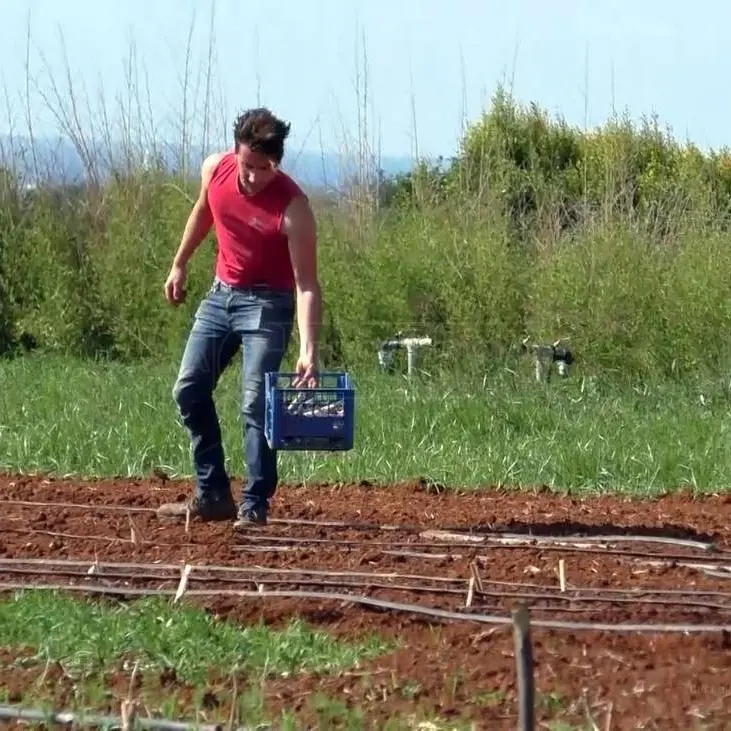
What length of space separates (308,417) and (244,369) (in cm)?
40

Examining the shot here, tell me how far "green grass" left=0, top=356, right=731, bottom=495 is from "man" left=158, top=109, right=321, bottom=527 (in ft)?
4.81

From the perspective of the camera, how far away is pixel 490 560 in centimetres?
565

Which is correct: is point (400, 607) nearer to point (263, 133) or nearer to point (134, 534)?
point (134, 534)

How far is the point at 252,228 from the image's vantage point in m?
6.01

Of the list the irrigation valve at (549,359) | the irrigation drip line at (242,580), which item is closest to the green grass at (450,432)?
the irrigation valve at (549,359)

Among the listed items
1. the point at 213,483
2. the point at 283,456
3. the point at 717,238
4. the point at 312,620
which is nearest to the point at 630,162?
the point at 717,238

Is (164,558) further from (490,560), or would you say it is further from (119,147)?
(119,147)

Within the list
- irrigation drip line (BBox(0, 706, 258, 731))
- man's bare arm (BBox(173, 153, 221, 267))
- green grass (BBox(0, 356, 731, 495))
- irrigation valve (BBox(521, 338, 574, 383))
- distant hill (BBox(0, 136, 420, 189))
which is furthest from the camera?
distant hill (BBox(0, 136, 420, 189))

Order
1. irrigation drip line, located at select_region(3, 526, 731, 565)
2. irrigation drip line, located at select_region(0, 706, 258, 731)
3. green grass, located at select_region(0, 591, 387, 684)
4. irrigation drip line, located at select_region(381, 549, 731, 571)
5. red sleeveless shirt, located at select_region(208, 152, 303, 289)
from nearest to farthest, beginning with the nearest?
irrigation drip line, located at select_region(0, 706, 258, 731) < green grass, located at select_region(0, 591, 387, 684) < irrigation drip line, located at select_region(381, 549, 731, 571) < irrigation drip line, located at select_region(3, 526, 731, 565) < red sleeveless shirt, located at select_region(208, 152, 303, 289)

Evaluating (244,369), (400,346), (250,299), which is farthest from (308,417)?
(400,346)

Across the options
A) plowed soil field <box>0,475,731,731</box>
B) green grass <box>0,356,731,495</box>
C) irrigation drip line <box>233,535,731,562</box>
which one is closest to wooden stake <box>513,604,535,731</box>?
plowed soil field <box>0,475,731,731</box>

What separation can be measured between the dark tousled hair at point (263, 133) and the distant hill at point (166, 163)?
22.2ft

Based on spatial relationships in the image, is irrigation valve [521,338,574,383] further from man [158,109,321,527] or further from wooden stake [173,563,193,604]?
wooden stake [173,563,193,604]

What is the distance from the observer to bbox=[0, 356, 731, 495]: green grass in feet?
25.4
